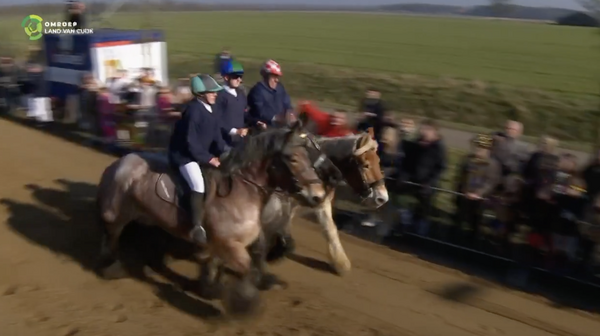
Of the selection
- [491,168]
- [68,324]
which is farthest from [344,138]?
[68,324]

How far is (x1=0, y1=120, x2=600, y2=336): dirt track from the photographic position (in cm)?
692

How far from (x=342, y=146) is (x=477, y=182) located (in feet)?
6.40

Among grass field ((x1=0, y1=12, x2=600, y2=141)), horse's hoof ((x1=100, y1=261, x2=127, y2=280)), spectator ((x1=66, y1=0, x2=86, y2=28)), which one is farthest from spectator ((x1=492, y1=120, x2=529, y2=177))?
spectator ((x1=66, y1=0, x2=86, y2=28))

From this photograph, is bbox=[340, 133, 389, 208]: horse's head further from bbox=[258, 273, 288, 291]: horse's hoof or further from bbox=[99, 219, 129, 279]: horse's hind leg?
bbox=[99, 219, 129, 279]: horse's hind leg

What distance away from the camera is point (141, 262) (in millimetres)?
8641

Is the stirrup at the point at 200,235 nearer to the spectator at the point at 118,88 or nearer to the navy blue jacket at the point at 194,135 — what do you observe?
the navy blue jacket at the point at 194,135

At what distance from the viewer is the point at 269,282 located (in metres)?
7.91

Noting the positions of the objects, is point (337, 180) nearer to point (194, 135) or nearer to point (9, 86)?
point (194, 135)

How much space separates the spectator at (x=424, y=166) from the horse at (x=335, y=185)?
1345 mm

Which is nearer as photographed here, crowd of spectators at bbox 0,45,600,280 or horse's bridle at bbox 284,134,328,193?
horse's bridle at bbox 284,134,328,193

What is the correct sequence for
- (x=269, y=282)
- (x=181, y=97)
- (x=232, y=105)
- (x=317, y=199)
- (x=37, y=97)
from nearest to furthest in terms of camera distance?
1. (x=317, y=199)
2. (x=269, y=282)
3. (x=232, y=105)
4. (x=181, y=97)
5. (x=37, y=97)

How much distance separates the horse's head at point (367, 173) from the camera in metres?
7.83

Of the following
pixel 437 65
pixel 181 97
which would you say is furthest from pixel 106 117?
pixel 437 65

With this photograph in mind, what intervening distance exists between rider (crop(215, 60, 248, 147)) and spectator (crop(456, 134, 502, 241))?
9.77 ft
